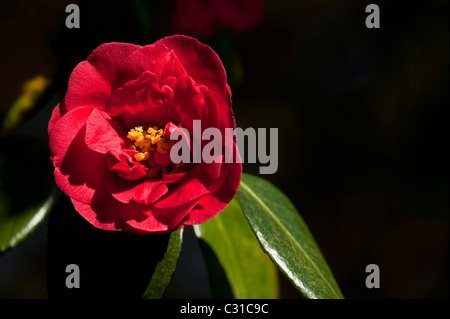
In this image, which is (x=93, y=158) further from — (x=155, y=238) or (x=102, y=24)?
(x=102, y=24)

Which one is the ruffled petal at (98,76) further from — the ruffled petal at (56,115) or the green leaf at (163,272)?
the green leaf at (163,272)

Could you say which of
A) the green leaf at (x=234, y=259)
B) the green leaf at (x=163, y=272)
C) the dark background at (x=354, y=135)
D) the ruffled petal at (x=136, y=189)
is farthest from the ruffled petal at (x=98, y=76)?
the dark background at (x=354, y=135)

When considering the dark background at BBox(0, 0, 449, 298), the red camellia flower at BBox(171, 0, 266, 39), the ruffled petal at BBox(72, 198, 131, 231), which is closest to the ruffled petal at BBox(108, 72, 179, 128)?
the ruffled petal at BBox(72, 198, 131, 231)

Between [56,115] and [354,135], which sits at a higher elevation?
[56,115]

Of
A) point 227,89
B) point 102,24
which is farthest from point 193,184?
point 102,24

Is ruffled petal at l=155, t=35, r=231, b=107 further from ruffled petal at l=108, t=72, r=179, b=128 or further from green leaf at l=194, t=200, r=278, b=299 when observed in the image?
green leaf at l=194, t=200, r=278, b=299

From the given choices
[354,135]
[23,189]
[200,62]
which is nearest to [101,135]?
[200,62]

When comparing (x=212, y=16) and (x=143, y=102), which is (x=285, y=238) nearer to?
(x=143, y=102)
